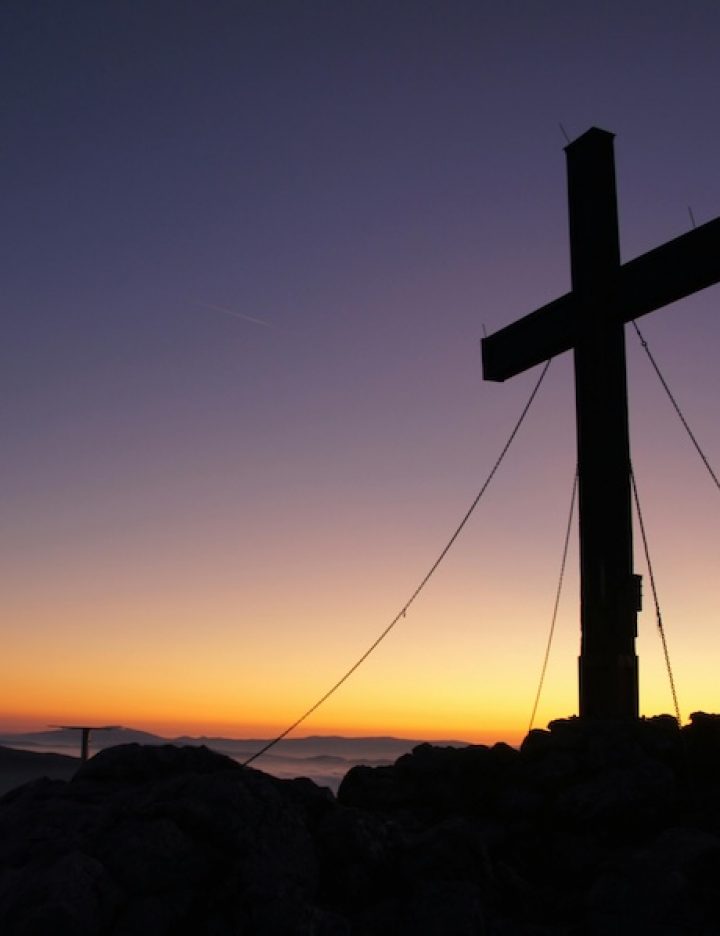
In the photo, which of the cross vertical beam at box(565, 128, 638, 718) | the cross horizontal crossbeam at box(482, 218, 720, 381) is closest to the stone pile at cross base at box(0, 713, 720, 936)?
the cross vertical beam at box(565, 128, 638, 718)

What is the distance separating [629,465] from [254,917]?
521 centimetres

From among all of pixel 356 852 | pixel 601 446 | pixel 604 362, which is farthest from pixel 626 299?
pixel 356 852

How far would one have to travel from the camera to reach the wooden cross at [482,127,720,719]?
27.0 feet

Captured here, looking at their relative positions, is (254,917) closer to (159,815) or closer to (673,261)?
(159,815)

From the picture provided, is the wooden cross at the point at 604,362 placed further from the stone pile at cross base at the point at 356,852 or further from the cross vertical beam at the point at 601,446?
the stone pile at cross base at the point at 356,852

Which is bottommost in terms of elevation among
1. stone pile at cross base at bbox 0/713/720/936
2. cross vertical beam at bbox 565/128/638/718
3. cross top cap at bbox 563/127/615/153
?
stone pile at cross base at bbox 0/713/720/936

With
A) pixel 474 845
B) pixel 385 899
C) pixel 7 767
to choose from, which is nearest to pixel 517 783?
pixel 474 845

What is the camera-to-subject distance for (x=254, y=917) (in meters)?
4.68

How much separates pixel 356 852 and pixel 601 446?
4403 millimetres

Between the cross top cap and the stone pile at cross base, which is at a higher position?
the cross top cap

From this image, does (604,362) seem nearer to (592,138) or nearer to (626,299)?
(626,299)

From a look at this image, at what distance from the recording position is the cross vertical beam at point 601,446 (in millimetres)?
8258

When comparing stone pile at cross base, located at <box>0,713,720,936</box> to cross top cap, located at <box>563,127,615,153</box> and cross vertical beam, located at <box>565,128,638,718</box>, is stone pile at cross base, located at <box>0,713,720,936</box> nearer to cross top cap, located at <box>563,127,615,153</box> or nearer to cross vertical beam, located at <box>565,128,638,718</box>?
cross vertical beam, located at <box>565,128,638,718</box>

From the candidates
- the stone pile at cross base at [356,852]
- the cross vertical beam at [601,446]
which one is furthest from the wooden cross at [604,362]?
the stone pile at cross base at [356,852]
